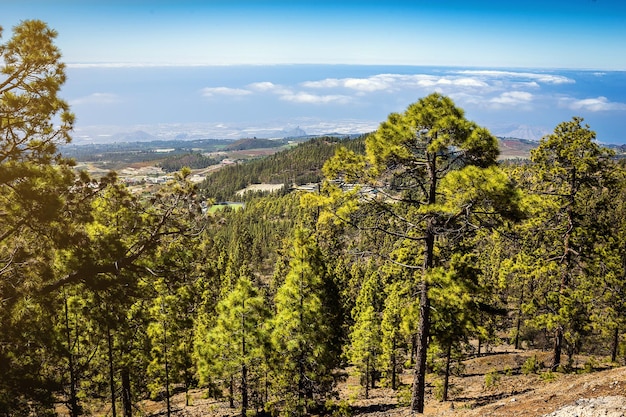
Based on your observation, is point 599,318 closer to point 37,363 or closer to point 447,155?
point 447,155

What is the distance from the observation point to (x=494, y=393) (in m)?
18.3

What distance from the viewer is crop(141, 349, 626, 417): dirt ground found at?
9328mm

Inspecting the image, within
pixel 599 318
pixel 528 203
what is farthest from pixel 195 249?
pixel 599 318

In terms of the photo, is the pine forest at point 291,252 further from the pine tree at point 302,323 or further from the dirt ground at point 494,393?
the dirt ground at point 494,393

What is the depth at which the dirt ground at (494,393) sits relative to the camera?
9.33 m

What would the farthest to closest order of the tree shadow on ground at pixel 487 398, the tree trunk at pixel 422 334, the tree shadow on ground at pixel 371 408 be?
the tree shadow on ground at pixel 371 408, the tree shadow on ground at pixel 487 398, the tree trunk at pixel 422 334

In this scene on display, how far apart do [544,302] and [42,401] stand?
62.0 feet

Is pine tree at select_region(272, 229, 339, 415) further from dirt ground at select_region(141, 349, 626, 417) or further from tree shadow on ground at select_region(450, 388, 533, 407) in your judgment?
tree shadow on ground at select_region(450, 388, 533, 407)

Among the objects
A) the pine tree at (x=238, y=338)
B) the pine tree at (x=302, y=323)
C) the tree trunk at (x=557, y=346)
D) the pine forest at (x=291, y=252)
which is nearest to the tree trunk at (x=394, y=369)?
the pine forest at (x=291, y=252)

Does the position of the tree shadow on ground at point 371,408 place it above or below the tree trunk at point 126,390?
below

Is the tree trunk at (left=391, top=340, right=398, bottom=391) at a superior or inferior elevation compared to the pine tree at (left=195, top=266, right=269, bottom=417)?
inferior

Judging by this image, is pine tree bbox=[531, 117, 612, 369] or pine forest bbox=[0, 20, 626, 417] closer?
pine forest bbox=[0, 20, 626, 417]

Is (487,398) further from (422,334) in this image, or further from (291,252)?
(291,252)

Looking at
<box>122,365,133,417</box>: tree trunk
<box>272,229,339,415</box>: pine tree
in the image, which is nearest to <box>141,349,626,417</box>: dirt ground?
<box>272,229,339,415</box>: pine tree
